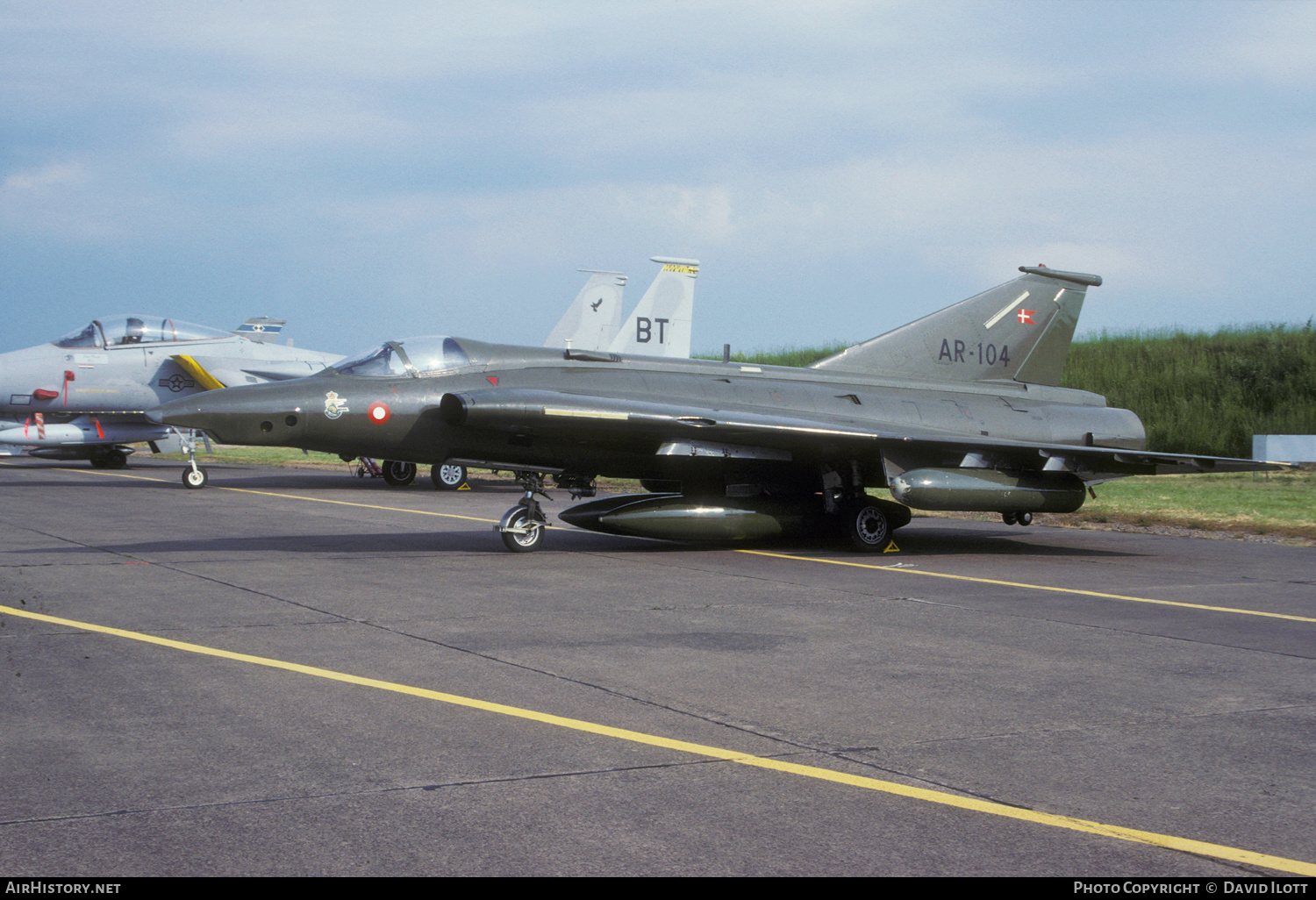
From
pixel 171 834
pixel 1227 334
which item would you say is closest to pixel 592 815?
pixel 171 834

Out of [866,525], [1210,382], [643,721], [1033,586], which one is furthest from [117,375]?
[1210,382]

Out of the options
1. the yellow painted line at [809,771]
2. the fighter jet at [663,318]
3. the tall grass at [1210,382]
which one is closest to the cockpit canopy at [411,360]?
the yellow painted line at [809,771]

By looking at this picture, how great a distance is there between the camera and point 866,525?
43.5ft

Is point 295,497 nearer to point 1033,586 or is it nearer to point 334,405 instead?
point 334,405

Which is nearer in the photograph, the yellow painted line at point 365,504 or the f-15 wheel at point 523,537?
the f-15 wheel at point 523,537

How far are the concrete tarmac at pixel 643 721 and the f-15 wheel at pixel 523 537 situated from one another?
118 cm

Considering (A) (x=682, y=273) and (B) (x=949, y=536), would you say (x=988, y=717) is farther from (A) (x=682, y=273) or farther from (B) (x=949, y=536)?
(A) (x=682, y=273)

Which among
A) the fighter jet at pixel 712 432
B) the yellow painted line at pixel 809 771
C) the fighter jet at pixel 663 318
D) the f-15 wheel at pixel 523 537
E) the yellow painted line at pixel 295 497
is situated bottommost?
the yellow painted line at pixel 295 497

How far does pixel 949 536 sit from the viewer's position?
1558 cm

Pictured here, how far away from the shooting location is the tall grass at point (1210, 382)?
3447 cm

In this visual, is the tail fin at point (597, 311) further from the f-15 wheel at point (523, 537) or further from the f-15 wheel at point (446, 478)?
the f-15 wheel at point (523, 537)

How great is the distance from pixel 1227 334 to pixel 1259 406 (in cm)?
578

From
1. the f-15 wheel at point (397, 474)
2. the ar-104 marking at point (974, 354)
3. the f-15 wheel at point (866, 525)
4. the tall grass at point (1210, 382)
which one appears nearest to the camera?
the f-15 wheel at point (866, 525)

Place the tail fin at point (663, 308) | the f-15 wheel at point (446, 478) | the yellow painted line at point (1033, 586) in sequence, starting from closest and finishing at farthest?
the yellow painted line at point (1033, 586)
the f-15 wheel at point (446, 478)
the tail fin at point (663, 308)
